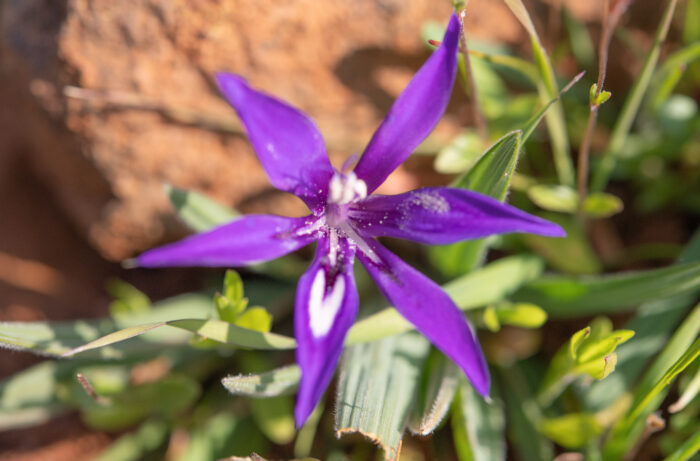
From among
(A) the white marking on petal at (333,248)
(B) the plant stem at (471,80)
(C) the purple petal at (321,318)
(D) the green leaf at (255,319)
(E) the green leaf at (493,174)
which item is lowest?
(C) the purple petal at (321,318)

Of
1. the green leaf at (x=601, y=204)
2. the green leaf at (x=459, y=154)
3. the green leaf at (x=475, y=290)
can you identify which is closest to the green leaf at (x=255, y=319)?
the green leaf at (x=475, y=290)

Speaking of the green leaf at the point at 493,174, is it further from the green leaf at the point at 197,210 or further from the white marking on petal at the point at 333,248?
the green leaf at the point at 197,210

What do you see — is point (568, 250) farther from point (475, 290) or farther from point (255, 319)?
point (255, 319)

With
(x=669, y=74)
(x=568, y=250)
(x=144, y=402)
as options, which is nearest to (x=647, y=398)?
(x=568, y=250)

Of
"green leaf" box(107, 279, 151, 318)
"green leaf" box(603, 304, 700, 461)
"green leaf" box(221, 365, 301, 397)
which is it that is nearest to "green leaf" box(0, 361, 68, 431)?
"green leaf" box(107, 279, 151, 318)

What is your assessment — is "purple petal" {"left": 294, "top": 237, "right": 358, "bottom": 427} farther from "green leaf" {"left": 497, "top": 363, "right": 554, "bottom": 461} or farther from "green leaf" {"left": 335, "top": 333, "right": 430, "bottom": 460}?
"green leaf" {"left": 497, "top": 363, "right": 554, "bottom": 461}

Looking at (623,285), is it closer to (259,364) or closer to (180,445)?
(259,364)
